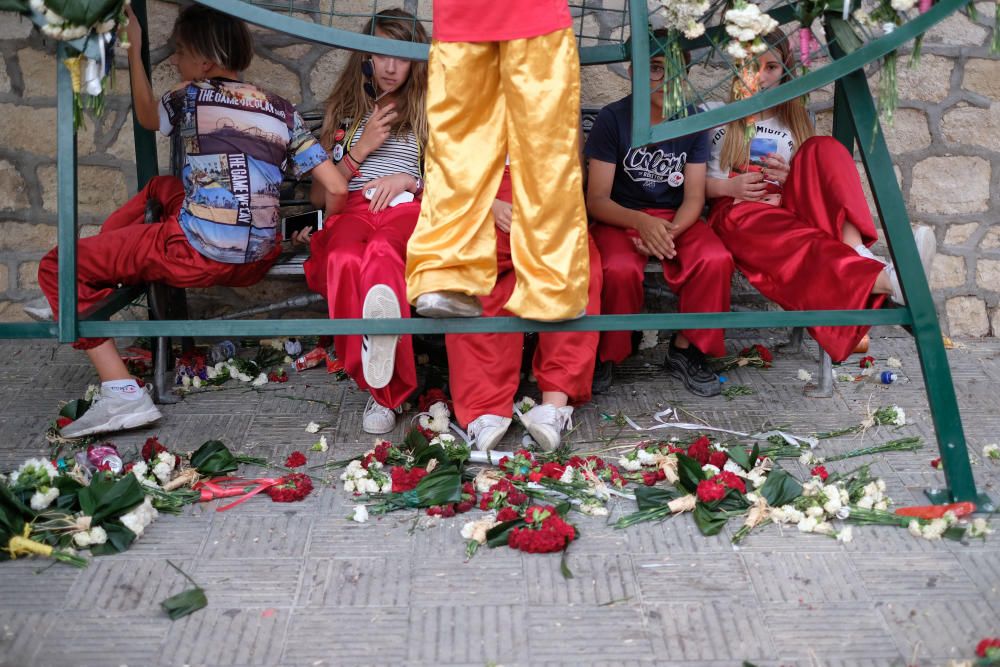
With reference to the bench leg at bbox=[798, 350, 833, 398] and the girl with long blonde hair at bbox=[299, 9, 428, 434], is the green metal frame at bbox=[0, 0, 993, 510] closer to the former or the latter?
the girl with long blonde hair at bbox=[299, 9, 428, 434]

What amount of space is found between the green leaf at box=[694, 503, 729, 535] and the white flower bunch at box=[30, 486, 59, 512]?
1729mm

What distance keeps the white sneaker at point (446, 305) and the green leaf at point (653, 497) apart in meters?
0.69

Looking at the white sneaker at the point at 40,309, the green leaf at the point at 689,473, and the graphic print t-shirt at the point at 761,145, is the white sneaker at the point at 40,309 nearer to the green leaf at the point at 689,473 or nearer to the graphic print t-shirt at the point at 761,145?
the green leaf at the point at 689,473

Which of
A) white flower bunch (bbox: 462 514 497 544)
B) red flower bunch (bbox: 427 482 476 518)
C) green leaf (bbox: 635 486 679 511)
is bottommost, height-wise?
red flower bunch (bbox: 427 482 476 518)

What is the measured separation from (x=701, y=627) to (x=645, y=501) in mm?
570

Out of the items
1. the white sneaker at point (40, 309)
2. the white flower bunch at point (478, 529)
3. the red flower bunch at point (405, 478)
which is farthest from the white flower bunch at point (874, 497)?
the white sneaker at point (40, 309)

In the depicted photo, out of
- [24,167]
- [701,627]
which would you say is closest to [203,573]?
[701,627]

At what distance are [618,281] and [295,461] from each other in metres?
1.26

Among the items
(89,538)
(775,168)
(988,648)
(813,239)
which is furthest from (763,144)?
(89,538)

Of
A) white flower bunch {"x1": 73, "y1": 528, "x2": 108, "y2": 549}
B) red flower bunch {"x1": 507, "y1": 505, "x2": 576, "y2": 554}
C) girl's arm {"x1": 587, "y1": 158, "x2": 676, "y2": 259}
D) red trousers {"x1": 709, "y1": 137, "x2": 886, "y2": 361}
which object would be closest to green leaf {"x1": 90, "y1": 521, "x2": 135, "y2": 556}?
white flower bunch {"x1": 73, "y1": 528, "x2": 108, "y2": 549}

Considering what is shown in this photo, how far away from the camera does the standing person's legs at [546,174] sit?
2.58 m

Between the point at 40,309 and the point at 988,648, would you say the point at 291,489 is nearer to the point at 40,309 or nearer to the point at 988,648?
the point at 40,309

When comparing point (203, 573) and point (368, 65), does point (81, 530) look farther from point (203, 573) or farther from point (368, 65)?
point (368, 65)

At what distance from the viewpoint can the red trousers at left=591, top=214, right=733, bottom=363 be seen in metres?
3.51
